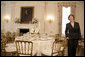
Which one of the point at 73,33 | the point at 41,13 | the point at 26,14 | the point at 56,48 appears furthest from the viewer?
the point at 26,14

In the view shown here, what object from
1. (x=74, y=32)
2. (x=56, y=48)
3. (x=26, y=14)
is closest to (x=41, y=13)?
(x=26, y=14)

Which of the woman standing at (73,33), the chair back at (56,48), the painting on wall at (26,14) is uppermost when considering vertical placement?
the painting on wall at (26,14)

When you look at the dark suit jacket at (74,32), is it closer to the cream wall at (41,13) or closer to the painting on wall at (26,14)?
the cream wall at (41,13)

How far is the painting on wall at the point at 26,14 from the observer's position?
9.02 metres

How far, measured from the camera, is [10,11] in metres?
9.29

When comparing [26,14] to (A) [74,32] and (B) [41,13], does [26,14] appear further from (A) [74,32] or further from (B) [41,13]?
(A) [74,32]

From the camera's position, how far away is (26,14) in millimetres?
9094

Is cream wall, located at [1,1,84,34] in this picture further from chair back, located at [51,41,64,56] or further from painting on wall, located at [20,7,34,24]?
chair back, located at [51,41,64,56]

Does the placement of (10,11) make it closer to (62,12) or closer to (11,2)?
(11,2)

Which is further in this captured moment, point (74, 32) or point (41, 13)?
point (41, 13)

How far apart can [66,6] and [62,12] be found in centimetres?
46

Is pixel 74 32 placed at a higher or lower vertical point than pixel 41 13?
lower

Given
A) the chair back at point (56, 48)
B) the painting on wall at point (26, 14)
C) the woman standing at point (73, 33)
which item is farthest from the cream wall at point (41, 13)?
the woman standing at point (73, 33)

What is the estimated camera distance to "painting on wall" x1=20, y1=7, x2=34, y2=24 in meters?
9.02
